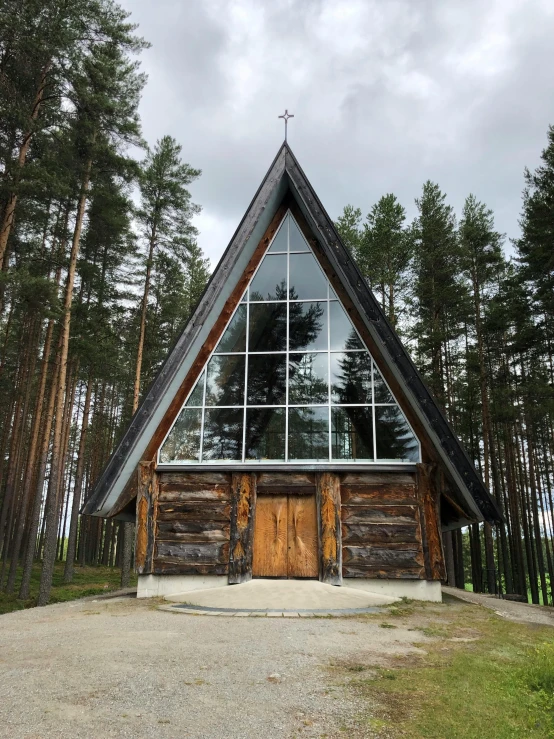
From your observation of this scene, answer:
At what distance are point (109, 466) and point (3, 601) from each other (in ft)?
37.3

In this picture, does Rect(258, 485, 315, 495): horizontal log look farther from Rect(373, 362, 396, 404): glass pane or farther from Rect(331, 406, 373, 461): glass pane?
Rect(373, 362, 396, 404): glass pane

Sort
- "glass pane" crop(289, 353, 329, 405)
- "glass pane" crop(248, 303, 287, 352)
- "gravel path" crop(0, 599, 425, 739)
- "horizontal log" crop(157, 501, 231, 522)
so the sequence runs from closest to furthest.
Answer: "gravel path" crop(0, 599, 425, 739) → "horizontal log" crop(157, 501, 231, 522) → "glass pane" crop(289, 353, 329, 405) → "glass pane" crop(248, 303, 287, 352)

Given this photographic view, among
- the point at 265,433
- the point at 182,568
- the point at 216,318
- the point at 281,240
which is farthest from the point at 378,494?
the point at 281,240

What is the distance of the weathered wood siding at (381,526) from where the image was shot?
914 centimetres

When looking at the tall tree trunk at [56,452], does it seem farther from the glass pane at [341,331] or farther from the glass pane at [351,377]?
the glass pane at [351,377]

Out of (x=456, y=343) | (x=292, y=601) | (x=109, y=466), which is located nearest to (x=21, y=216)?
(x=109, y=466)

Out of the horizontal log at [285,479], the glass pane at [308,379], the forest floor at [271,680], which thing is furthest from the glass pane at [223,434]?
the forest floor at [271,680]

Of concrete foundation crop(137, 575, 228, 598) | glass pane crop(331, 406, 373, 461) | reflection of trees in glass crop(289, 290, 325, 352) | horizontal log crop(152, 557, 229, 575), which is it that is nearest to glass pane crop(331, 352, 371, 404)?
glass pane crop(331, 406, 373, 461)

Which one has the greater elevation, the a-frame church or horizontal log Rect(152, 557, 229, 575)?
the a-frame church

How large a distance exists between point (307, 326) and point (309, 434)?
2332mm

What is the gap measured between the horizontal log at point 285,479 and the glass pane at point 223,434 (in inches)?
24.6

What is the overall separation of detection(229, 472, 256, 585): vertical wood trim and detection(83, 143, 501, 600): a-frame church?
0.03 metres

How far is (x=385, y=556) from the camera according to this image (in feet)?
30.1

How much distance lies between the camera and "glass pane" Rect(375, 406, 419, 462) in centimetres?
970
